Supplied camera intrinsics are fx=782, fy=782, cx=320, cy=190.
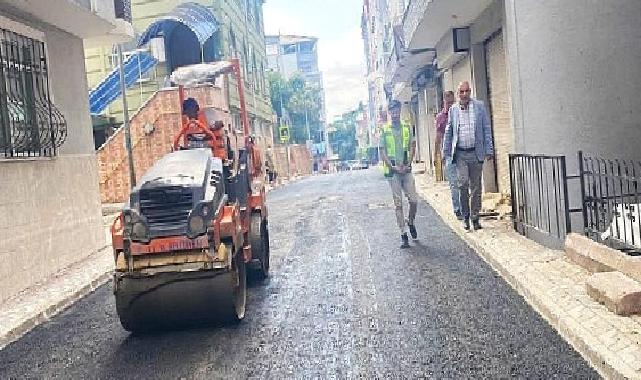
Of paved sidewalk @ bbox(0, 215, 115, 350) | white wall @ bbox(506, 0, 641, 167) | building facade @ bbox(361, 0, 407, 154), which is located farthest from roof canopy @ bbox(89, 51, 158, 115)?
white wall @ bbox(506, 0, 641, 167)

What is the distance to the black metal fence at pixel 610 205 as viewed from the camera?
24.1 ft

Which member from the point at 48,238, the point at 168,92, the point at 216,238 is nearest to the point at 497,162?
the point at 48,238

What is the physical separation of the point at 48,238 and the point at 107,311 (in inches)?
129

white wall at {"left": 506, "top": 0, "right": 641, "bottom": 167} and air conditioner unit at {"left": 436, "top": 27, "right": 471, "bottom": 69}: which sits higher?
→ air conditioner unit at {"left": 436, "top": 27, "right": 471, "bottom": 69}

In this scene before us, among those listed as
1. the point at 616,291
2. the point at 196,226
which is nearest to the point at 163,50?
the point at 196,226

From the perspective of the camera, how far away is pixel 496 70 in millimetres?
14852

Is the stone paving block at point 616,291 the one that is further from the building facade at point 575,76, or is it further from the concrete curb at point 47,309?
the concrete curb at point 47,309

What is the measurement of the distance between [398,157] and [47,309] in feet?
16.6

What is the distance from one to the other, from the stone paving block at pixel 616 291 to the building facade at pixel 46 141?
703 cm

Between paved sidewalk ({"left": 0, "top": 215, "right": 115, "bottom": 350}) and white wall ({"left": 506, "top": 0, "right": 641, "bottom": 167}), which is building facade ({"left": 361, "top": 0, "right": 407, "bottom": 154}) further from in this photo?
white wall ({"left": 506, "top": 0, "right": 641, "bottom": 167})

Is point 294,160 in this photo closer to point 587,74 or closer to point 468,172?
point 468,172

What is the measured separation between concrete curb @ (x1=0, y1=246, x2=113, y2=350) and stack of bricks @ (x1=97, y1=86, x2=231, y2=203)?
14.2 metres

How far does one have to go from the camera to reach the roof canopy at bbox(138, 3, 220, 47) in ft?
88.5

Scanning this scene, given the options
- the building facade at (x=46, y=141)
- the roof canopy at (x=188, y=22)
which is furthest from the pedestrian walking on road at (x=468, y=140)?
the roof canopy at (x=188, y=22)
